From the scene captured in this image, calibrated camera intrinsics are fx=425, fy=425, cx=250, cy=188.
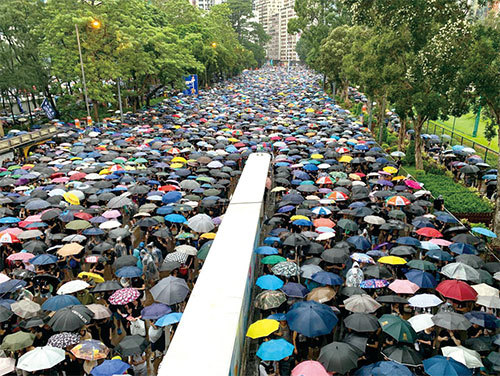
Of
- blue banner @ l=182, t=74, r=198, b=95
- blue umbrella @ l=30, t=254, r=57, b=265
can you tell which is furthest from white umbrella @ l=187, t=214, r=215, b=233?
blue banner @ l=182, t=74, r=198, b=95

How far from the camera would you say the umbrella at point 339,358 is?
21.6 feet

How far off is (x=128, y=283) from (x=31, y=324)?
7.95 ft

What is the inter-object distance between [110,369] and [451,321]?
5998 millimetres

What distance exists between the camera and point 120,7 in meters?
33.2

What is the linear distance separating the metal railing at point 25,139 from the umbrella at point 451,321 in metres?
23.5

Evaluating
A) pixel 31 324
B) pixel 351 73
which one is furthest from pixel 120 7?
pixel 31 324

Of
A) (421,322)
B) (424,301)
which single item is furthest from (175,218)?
(421,322)

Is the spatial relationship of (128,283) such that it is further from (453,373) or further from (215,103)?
(215,103)

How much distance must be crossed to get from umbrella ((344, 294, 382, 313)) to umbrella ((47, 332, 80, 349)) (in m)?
5.06

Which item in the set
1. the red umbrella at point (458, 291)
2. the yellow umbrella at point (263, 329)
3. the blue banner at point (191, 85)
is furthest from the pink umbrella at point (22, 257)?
the blue banner at point (191, 85)

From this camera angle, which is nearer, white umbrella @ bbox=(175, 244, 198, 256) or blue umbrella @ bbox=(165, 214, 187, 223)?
white umbrella @ bbox=(175, 244, 198, 256)

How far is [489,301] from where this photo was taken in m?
8.77

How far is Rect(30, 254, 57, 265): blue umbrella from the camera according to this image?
10328mm

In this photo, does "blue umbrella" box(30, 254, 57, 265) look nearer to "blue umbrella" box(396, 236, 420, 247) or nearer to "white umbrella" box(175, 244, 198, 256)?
"white umbrella" box(175, 244, 198, 256)
